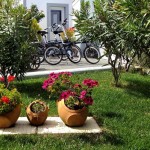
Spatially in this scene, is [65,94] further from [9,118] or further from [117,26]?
[117,26]

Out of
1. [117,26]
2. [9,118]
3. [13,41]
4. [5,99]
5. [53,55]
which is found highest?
[117,26]

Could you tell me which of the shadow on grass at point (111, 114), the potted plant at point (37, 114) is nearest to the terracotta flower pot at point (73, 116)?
the potted plant at point (37, 114)

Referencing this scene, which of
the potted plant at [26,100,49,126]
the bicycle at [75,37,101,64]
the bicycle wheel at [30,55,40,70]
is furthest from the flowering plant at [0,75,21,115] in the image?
the bicycle at [75,37,101,64]

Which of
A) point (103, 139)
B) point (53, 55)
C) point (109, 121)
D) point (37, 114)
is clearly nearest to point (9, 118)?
point (37, 114)

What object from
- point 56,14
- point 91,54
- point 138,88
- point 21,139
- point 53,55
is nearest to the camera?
point 21,139

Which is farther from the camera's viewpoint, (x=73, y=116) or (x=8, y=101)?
(x=73, y=116)

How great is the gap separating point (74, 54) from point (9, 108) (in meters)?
8.78

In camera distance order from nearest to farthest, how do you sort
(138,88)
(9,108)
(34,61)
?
(9,108)
(138,88)
(34,61)

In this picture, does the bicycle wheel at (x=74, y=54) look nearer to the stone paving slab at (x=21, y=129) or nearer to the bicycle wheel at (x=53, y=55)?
the bicycle wheel at (x=53, y=55)

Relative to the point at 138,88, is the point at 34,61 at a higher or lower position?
higher

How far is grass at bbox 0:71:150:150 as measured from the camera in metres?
4.93

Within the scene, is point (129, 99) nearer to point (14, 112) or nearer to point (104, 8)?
point (104, 8)

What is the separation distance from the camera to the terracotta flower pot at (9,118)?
5453mm

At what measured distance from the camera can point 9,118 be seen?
5461mm
